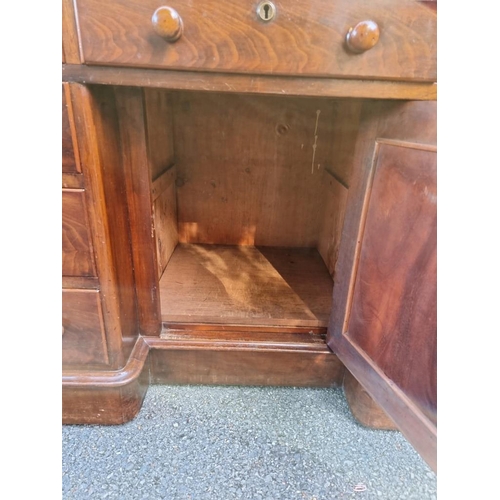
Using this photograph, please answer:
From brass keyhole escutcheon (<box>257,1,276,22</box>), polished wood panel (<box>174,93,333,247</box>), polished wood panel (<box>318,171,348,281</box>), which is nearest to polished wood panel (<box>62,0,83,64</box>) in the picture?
brass keyhole escutcheon (<box>257,1,276,22</box>)

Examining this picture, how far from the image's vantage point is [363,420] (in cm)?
75

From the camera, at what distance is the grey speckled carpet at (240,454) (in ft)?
2.02

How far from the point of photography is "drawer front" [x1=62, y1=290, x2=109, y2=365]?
632 millimetres

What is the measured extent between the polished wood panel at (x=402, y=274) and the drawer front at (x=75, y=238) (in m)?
0.53

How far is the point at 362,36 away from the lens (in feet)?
1.54

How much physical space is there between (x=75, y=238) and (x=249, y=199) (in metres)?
0.75

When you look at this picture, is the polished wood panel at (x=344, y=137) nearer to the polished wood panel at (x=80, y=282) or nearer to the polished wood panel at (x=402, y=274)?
the polished wood panel at (x=402, y=274)

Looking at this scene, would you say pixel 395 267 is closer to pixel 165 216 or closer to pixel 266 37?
pixel 266 37

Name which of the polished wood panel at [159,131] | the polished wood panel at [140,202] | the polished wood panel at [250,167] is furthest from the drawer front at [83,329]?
the polished wood panel at [250,167]

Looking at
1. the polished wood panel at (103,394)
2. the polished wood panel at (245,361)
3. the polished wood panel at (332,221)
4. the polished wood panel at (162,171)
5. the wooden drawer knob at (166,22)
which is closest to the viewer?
the wooden drawer knob at (166,22)

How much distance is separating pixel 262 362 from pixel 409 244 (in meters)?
0.47

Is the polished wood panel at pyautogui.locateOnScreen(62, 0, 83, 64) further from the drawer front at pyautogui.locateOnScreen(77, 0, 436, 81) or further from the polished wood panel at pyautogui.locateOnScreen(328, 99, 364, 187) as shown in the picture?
the polished wood panel at pyautogui.locateOnScreen(328, 99, 364, 187)

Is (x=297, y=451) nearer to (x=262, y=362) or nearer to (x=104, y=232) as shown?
(x=262, y=362)

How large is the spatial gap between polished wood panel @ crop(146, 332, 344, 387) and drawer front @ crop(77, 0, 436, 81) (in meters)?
0.59
